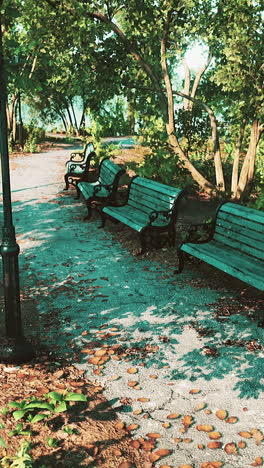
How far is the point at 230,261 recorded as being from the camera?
5633 mm

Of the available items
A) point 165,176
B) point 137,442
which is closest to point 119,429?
point 137,442

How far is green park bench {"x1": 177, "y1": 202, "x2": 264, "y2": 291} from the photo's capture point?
5375 mm

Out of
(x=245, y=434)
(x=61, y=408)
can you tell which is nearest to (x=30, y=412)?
(x=61, y=408)

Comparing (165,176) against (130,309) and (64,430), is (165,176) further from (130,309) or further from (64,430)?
(64,430)

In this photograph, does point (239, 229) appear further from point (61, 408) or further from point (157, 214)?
point (61, 408)

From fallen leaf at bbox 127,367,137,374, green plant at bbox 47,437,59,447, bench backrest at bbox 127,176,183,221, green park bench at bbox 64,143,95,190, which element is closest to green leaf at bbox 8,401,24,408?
green plant at bbox 47,437,59,447

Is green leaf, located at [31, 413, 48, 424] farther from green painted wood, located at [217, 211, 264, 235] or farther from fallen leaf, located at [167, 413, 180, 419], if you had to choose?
green painted wood, located at [217, 211, 264, 235]

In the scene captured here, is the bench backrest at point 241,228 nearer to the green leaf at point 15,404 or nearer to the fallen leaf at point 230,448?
the fallen leaf at point 230,448

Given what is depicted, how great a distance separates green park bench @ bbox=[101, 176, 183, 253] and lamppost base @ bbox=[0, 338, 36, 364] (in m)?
3.34

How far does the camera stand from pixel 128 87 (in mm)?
10562

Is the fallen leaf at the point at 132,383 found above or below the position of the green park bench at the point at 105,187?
below

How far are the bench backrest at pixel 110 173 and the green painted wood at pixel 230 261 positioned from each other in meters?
3.20

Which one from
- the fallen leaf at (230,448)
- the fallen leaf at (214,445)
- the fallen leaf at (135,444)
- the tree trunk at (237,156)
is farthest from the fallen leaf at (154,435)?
the tree trunk at (237,156)

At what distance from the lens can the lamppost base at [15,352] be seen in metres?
3.98
